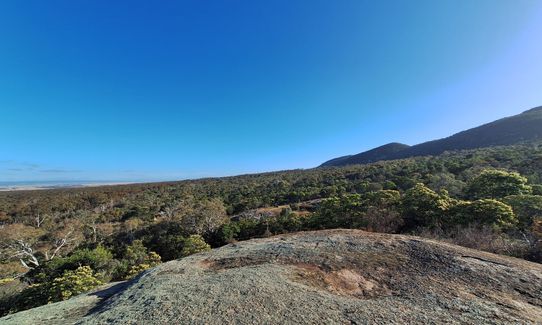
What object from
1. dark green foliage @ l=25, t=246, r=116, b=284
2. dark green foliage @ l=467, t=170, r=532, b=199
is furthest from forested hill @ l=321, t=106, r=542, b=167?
dark green foliage @ l=25, t=246, r=116, b=284

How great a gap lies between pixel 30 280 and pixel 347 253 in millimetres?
15860

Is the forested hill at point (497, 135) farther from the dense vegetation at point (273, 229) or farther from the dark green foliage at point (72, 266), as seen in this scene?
the dark green foliage at point (72, 266)

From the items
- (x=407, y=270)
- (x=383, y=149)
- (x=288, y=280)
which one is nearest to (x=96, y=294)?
(x=288, y=280)

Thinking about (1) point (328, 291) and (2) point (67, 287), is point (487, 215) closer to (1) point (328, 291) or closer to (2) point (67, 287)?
(1) point (328, 291)

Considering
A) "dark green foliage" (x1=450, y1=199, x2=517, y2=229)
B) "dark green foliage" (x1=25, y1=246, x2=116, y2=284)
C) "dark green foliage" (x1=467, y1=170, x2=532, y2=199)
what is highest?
"dark green foliage" (x1=467, y1=170, x2=532, y2=199)

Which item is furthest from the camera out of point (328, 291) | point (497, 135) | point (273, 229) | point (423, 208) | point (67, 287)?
point (497, 135)

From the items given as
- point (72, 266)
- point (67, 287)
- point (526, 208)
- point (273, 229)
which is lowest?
point (72, 266)

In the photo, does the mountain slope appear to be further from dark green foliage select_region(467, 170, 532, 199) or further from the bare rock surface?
the bare rock surface

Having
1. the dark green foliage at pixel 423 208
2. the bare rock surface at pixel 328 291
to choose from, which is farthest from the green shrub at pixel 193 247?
the dark green foliage at pixel 423 208

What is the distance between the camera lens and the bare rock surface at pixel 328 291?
5.52 m

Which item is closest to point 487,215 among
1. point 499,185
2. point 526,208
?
point 526,208

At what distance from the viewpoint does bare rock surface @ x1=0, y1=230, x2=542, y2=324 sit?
5.52m

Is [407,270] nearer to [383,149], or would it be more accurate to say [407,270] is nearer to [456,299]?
[456,299]

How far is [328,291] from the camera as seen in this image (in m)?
6.66
